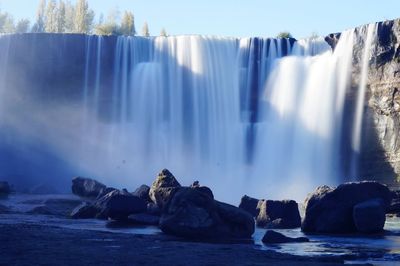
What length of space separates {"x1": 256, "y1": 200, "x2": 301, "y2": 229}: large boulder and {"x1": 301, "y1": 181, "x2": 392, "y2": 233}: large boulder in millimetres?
1671

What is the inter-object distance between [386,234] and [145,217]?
842cm

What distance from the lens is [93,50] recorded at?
191ft

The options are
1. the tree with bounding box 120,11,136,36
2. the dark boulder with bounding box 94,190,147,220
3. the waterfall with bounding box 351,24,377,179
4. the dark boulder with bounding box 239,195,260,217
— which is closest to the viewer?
the dark boulder with bounding box 94,190,147,220

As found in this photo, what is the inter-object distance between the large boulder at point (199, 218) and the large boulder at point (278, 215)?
4.73 metres

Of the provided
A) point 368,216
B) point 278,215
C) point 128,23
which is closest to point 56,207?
point 278,215

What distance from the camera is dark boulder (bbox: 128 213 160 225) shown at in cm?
2787

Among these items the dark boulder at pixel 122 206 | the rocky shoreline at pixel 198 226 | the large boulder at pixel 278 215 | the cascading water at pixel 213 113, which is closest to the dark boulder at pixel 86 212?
the rocky shoreline at pixel 198 226

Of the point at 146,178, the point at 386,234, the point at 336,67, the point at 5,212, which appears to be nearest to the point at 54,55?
the point at 146,178

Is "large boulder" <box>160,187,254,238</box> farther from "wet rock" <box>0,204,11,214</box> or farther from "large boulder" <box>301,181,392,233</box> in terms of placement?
"wet rock" <box>0,204,11,214</box>

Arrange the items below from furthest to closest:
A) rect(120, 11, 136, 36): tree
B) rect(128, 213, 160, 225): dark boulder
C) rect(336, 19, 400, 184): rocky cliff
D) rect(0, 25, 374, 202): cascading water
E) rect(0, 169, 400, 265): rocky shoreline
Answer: rect(120, 11, 136, 36): tree < rect(0, 25, 374, 202): cascading water < rect(336, 19, 400, 184): rocky cliff < rect(128, 213, 160, 225): dark boulder < rect(0, 169, 400, 265): rocky shoreline

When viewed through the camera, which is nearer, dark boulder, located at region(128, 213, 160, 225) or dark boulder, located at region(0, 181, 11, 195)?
dark boulder, located at region(128, 213, 160, 225)

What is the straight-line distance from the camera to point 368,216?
2611cm

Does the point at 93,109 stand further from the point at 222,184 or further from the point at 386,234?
the point at 386,234

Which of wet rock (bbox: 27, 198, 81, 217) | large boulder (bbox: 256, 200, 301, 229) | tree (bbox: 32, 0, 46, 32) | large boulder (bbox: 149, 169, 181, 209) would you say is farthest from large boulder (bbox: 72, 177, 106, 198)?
tree (bbox: 32, 0, 46, 32)
